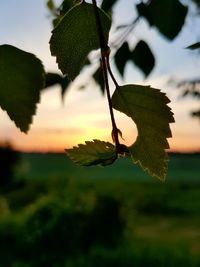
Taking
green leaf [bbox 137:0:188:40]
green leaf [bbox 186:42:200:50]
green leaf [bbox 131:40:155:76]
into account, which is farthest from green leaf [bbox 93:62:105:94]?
green leaf [bbox 186:42:200:50]

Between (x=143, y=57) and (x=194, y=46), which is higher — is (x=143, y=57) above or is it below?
below

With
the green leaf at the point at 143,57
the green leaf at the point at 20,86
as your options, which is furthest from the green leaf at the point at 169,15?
the green leaf at the point at 20,86

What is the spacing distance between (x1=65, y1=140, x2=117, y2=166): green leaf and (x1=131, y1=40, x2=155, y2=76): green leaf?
4.82 feet

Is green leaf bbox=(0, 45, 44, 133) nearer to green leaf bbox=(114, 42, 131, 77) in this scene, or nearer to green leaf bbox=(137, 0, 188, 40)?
green leaf bbox=(137, 0, 188, 40)

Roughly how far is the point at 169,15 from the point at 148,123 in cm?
88

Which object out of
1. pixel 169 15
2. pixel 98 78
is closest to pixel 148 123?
pixel 169 15

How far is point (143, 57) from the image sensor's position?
2119 millimetres

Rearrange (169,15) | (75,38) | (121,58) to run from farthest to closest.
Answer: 1. (121,58)
2. (169,15)
3. (75,38)

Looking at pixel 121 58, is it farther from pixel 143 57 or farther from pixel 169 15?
pixel 169 15

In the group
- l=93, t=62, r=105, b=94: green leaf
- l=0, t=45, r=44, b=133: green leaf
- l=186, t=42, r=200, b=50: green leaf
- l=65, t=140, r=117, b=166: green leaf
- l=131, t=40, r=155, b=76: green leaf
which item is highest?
l=0, t=45, r=44, b=133: green leaf

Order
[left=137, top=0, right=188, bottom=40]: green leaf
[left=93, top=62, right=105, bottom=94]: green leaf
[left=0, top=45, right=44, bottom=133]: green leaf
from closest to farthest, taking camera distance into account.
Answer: [left=0, top=45, right=44, bottom=133]: green leaf
[left=137, top=0, right=188, bottom=40]: green leaf
[left=93, top=62, right=105, bottom=94]: green leaf

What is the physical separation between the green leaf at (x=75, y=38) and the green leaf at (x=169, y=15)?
763mm

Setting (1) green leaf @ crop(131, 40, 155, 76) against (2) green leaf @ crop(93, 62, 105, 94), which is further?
(2) green leaf @ crop(93, 62, 105, 94)

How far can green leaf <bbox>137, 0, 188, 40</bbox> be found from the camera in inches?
54.8
